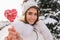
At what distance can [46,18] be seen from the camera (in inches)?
91.6

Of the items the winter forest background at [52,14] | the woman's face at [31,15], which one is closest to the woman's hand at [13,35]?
the woman's face at [31,15]

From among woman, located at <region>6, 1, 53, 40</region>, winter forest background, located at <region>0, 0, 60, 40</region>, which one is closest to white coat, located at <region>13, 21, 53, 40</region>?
woman, located at <region>6, 1, 53, 40</region>

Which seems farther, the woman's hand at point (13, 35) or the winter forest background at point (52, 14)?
the winter forest background at point (52, 14)

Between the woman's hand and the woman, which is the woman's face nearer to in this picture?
the woman

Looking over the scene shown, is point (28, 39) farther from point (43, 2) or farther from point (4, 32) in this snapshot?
point (43, 2)

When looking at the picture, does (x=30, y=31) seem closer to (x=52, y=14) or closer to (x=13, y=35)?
(x=13, y=35)

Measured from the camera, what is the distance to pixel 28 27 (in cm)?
170

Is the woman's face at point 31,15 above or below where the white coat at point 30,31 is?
above

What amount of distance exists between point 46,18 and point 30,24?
644 millimetres

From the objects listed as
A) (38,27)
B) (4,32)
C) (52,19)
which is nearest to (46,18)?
(52,19)

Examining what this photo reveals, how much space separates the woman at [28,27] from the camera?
1647 mm

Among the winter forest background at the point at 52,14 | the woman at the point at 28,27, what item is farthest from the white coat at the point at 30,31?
the winter forest background at the point at 52,14

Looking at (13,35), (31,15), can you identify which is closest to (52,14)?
(31,15)

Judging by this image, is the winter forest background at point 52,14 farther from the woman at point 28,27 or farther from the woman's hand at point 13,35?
the woman's hand at point 13,35
